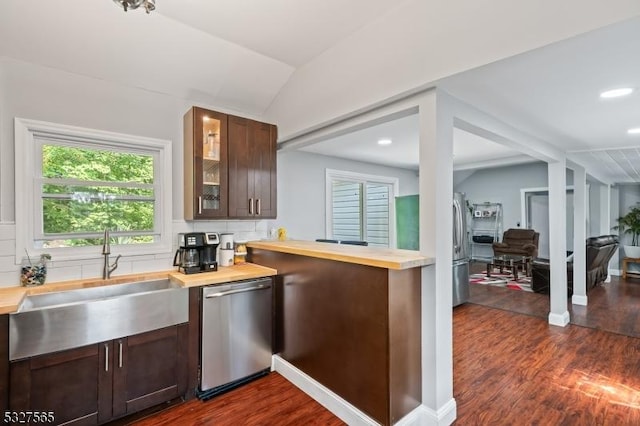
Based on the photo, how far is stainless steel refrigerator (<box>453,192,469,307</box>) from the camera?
15.3 feet

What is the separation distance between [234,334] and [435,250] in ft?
5.61

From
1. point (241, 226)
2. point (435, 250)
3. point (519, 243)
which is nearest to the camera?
point (435, 250)

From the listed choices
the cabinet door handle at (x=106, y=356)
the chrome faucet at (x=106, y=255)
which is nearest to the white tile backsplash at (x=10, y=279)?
the chrome faucet at (x=106, y=255)

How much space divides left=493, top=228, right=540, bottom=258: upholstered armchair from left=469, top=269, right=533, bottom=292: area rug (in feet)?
1.76

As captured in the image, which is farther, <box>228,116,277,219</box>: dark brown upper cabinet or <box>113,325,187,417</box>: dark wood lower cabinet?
<box>228,116,277,219</box>: dark brown upper cabinet

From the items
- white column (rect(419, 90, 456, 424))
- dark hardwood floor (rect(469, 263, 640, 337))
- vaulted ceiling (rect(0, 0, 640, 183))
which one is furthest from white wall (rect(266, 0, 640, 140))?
dark hardwood floor (rect(469, 263, 640, 337))

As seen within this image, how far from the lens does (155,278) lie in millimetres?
2621

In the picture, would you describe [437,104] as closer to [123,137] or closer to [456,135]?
[456,135]

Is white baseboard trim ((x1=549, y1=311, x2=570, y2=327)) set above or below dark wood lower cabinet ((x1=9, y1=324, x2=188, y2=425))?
below

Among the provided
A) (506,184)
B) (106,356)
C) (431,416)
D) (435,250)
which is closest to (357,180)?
(435,250)

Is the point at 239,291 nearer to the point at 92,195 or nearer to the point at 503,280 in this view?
the point at 92,195

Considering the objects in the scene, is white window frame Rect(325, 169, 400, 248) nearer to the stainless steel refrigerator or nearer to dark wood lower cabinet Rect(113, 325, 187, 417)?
the stainless steel refrigerator

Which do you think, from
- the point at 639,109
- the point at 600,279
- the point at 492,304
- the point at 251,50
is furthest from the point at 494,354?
the point at 600,279

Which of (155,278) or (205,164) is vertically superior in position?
(205,164)
